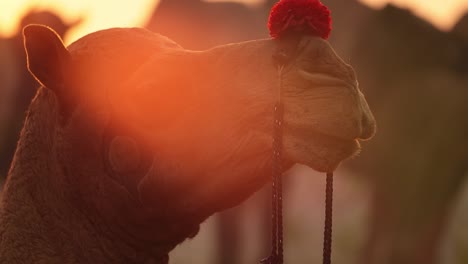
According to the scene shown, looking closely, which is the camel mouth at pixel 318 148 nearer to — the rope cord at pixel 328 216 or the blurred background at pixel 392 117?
the rope cord at pixel 328 216

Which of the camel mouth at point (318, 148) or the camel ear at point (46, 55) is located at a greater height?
the camel ear at point (46, 55)

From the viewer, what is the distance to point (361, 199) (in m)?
21.2

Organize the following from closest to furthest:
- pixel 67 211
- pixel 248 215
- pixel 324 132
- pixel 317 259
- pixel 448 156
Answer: pixel 324 132 → pixel 67 211 → pixel 448 156 → pixel 248 215 → pixel 317 259

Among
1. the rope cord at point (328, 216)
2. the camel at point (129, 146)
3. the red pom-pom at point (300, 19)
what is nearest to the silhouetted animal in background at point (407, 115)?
the camel at point (129, 146)

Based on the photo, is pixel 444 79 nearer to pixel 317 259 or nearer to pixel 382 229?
pixel 382 229

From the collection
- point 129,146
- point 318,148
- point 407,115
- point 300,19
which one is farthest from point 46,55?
point 407,115

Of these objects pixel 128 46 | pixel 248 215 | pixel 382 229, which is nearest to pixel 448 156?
pixel 382 229

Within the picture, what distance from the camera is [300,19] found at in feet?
9.20

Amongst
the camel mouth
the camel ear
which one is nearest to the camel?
the camel ear

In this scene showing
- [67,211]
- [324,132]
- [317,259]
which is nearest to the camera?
[324,132]

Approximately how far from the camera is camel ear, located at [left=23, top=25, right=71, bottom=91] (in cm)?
313

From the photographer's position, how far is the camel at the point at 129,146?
115 inches

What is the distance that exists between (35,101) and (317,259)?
18.0 metres

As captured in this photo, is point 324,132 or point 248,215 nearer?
point 324,132
